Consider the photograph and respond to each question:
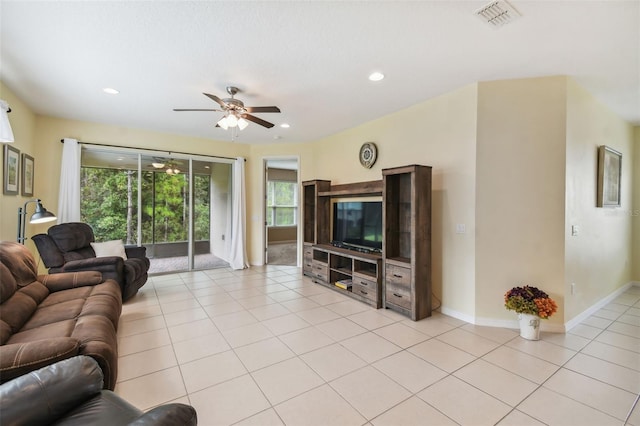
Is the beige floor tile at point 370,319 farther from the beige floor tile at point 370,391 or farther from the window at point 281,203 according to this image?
the window at point 281,203

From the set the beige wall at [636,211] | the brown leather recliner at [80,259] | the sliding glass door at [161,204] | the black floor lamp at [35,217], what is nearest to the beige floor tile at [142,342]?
the brown leather recliner at [80,259]

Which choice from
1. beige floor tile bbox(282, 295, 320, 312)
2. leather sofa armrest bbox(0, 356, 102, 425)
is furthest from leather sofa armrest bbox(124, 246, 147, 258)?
leather sofa armrest bbox(0, 356, 102, 425)

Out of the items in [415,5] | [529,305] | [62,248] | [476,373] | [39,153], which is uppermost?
[415,5]

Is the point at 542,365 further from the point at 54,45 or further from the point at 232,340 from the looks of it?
the point at 54,45

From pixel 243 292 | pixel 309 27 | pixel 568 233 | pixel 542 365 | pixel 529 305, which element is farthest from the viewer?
pixel 243 292

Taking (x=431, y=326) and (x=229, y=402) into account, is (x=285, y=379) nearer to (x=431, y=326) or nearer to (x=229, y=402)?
(x=229, y=402)

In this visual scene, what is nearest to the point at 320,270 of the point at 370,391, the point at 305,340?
the point at 305,340

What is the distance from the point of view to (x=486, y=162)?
3082 mm

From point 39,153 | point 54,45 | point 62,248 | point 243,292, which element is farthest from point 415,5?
point 39,153

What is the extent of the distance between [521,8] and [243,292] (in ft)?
14.4

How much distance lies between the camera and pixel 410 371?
2227mm

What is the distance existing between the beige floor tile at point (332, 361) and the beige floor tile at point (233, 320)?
3.28 feet

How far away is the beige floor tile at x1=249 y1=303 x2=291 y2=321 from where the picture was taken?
3.35m

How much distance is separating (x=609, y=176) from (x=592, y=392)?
3016mm
